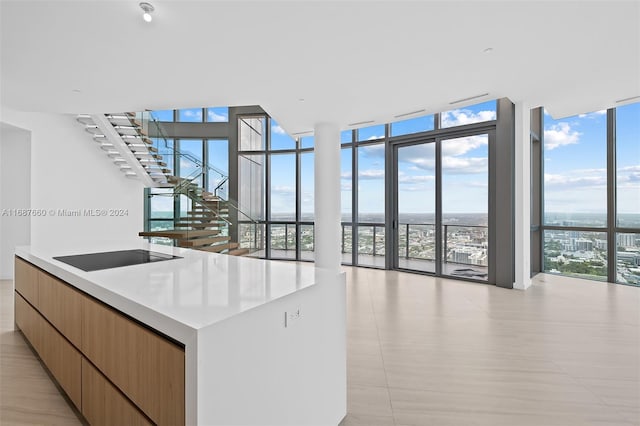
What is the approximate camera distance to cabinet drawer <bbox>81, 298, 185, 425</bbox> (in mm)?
1176

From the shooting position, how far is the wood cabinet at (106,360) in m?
1.22

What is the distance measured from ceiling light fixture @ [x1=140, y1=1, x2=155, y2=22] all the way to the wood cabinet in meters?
2.12

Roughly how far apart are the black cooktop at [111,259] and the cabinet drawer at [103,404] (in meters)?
0.66

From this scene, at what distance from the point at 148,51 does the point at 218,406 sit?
11.1 feet

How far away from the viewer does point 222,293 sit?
1515 mm

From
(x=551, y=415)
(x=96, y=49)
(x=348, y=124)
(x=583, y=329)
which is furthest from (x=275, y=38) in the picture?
(x=583, y=329)

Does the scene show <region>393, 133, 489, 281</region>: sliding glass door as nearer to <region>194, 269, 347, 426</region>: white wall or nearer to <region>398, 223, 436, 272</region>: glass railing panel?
<region>398, 223, 436, 272</region>: glass railing panel

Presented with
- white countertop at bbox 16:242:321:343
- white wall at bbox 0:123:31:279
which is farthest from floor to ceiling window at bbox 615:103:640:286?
white wall at bbox 0:123:31:279

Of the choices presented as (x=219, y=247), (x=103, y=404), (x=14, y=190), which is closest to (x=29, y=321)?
(x=103, y=404)

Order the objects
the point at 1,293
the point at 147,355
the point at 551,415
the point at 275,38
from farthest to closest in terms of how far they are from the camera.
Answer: the point at 1,293 → the point at 275,38 → the point at 551,415 → the point at 147,355

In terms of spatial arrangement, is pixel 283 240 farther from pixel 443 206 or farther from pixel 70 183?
pixel 70 183

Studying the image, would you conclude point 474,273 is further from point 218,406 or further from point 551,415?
point 218,406

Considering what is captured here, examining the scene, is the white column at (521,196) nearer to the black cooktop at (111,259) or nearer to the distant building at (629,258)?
the distant building at (629,258)

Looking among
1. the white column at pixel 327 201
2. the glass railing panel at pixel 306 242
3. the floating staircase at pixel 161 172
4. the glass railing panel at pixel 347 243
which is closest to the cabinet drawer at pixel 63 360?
the floating staircase at pixel 161 172
